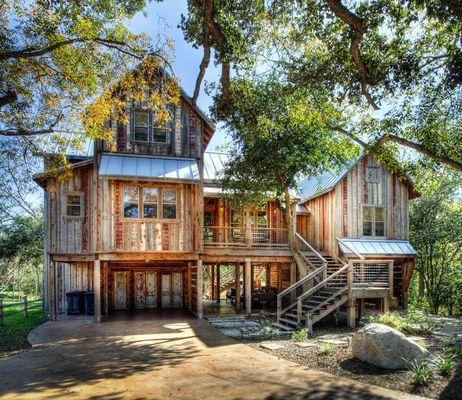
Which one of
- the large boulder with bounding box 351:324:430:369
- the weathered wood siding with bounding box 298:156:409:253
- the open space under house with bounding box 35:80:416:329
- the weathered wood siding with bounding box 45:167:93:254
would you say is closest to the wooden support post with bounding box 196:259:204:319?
the open space under house with bounding box 35:80:416:329

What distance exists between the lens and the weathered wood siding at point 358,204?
21312mm

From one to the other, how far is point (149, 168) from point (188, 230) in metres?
3.10

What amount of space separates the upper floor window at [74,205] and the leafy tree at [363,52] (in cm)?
913

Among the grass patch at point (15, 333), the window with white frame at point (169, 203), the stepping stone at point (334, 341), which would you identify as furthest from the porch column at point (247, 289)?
the grass patch at point (15, 333)

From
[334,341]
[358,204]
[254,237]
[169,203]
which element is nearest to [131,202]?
[169,203]

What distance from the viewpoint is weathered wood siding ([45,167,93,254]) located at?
17.8 meters

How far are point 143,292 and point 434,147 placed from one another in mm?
15872

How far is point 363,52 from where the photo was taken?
36.3 ft

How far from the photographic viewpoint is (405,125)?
41.0ft

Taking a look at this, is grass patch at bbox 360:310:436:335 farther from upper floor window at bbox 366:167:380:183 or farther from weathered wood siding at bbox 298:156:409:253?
upper floor window at bbox 366:167:380:183

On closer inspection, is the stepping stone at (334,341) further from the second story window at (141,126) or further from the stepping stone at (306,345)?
the second story window at (141,126)

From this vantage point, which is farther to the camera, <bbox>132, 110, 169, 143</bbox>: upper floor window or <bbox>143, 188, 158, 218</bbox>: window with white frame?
<bbox>132, 110, 169, 143</bbox>: upper floor window

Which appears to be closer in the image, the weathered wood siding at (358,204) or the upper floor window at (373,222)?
the weathered wood siding at (358,204)

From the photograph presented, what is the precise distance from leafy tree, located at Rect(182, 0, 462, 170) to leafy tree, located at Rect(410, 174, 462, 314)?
13743 millimetres
